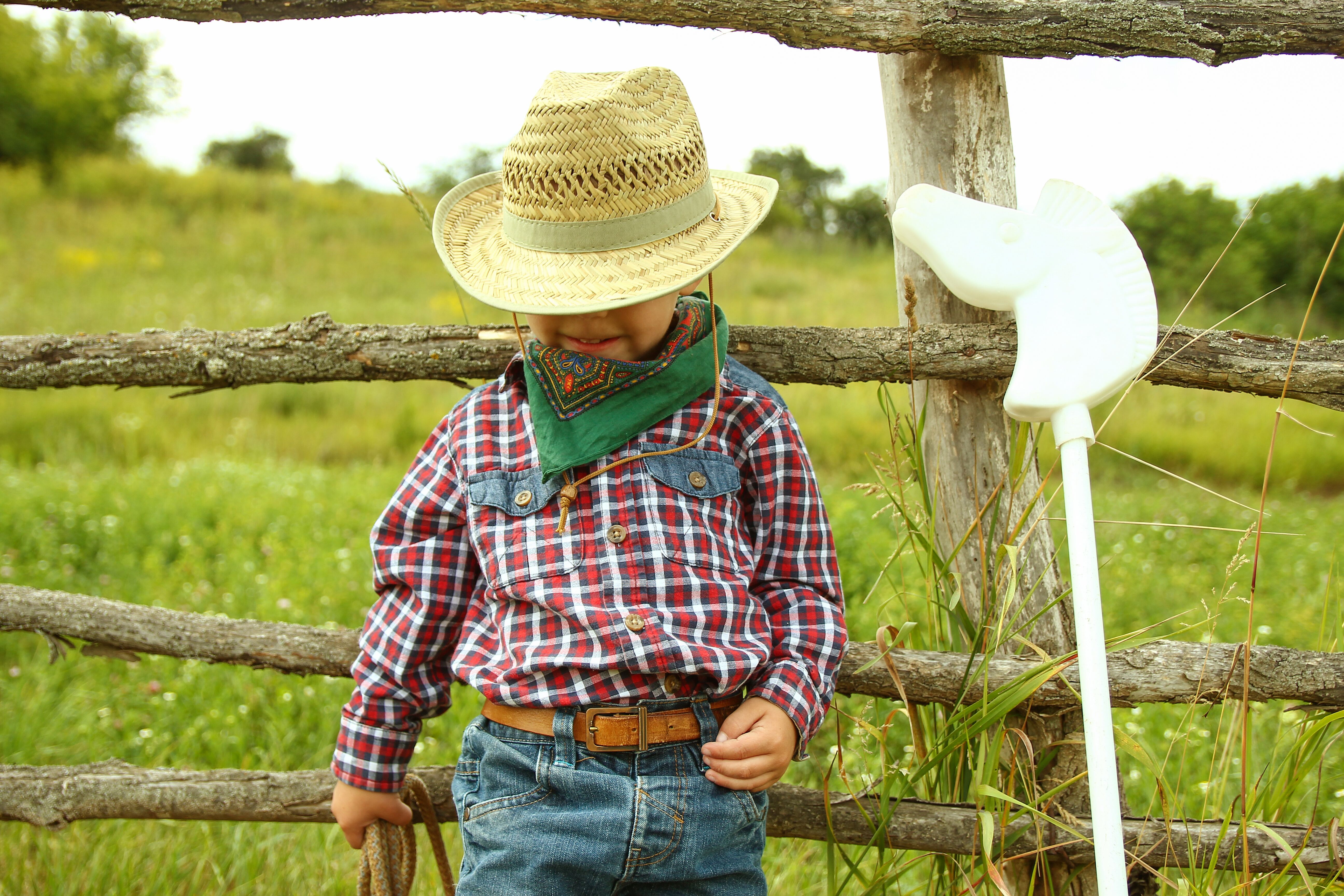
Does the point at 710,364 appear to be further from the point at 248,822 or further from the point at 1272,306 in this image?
the point at 1272,306

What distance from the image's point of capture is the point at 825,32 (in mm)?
1572

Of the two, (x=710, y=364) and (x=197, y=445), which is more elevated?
(x=710, y=364)

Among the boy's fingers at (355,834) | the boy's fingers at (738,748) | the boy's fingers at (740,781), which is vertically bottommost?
the boy's fingers at (355,834)

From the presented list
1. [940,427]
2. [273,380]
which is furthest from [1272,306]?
[273,380]

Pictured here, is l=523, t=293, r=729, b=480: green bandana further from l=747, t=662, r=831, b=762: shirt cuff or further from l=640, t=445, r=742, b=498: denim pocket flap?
l=747, t=662, r=831, b=762: shirt cuff

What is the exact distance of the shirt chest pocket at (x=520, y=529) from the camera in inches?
56.5

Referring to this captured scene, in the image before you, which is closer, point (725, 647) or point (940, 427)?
point (725, 647)

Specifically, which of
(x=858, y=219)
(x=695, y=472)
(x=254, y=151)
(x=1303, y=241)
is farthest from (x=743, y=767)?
(x=254, y=151)

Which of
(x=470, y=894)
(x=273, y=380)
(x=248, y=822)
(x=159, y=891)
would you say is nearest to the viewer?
(x=470, y=894)

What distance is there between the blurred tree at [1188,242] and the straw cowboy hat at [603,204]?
10263mm

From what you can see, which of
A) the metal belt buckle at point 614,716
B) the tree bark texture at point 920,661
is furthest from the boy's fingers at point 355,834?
the metal belt buckle at point 614,716

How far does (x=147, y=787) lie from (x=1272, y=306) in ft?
41.6

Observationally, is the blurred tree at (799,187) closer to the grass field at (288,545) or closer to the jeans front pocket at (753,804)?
the grass field at (288,545)

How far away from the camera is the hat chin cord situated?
143 centimetres
